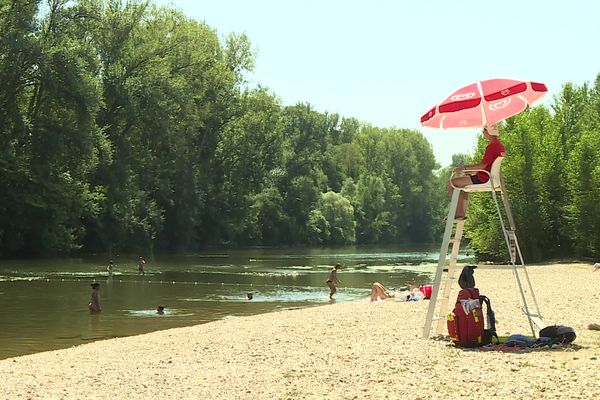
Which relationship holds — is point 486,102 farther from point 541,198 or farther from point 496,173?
point 541,198

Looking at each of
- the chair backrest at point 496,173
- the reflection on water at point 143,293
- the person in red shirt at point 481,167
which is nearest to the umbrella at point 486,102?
the person in red shirt at point 481,167

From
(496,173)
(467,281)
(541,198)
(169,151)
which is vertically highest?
(169,151)

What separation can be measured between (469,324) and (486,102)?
362cm

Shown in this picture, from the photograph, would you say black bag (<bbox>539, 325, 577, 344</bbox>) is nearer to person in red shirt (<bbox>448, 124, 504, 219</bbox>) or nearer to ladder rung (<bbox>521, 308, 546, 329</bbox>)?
ladder rung (<bbox>521, 308, 546, 329</bbox>)

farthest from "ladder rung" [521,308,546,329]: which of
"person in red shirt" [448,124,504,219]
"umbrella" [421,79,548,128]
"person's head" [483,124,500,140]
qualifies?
"umbrella" [421,79,548,128]

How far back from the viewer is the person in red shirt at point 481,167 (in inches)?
534

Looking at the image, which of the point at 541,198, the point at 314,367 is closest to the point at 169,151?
the point at 541,198

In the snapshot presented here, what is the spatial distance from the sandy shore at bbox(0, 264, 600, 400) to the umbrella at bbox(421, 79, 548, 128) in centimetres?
377

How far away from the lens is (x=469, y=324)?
42.0 ft

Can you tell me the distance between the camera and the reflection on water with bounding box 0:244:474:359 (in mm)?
23047

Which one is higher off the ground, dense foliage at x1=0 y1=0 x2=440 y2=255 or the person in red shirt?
dense foliage at x1=0 y1=0 x2=440 y2=255

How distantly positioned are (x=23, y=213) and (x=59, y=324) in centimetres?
3875

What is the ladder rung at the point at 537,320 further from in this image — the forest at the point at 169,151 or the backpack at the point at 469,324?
the forest at the point at 169,151

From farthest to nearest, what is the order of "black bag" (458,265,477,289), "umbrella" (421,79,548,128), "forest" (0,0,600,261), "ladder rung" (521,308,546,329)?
"forest" (0,0,600,261) → "ladder rung" (521,308,546,329) → "umbrella" (421,79,548,128) → "black bag" (458,265,477,289)
